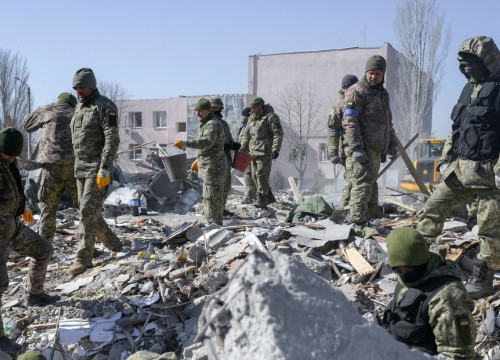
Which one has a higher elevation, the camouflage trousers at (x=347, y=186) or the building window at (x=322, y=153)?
the camouflage trousers at (x=347, y=186)

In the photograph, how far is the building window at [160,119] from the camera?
115 feet

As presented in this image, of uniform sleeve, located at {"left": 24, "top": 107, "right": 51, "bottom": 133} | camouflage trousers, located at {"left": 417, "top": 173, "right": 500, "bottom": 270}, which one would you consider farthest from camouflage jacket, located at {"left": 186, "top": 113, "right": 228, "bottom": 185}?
camouflage trousers, located at {"left": 417, "top": 173, "right": 500, "bottom": 270}

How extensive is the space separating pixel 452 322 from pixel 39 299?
149 inches

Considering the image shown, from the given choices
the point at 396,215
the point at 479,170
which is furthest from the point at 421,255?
the point at 396,215

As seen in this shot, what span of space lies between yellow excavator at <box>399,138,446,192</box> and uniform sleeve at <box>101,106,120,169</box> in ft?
29.9

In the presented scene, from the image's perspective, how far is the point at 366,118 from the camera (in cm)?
610

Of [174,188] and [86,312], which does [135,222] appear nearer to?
[174,188]

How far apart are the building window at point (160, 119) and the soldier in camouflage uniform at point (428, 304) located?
1303 inches

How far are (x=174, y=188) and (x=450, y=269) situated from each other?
8776 millimetres

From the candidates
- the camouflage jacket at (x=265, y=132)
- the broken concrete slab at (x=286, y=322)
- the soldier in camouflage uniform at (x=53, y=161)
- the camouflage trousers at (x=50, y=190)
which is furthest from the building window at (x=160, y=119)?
the broken concrete slab at (x=286, y=322)

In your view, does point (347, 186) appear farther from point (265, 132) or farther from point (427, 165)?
point (427, 165)

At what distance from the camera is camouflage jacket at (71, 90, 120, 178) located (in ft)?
17.6

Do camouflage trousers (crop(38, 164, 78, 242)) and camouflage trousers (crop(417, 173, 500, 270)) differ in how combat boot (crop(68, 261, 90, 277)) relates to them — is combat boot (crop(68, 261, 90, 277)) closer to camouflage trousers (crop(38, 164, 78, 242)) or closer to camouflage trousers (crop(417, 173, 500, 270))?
camouflage trousers (crop(38, 164, 78, 242))

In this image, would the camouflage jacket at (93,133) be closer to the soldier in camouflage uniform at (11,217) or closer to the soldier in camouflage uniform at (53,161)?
the soldier in camouflage uniform at (53,161)
